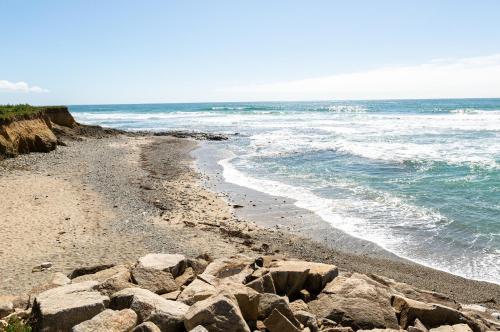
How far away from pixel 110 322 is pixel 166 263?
2744 millimetres

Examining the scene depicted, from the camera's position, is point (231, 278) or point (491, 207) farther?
point (491, 207)

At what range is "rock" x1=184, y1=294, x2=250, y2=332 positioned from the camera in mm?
5609

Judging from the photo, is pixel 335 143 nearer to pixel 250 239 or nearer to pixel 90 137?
pixel 90 137

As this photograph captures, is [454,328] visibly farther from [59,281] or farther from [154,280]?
[59,281]

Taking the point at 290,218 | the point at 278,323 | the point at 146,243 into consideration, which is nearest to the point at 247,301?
the point at 278,323

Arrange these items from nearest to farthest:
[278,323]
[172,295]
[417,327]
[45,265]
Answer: [278,323] < [417,327] < [172,295] < [45,265]

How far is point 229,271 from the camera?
338 inches

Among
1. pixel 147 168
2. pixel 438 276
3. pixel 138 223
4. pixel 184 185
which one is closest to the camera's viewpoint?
pixel 438 276

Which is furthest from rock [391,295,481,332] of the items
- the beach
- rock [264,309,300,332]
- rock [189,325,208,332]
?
rock [189,325,208,332]

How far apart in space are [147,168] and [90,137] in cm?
1714

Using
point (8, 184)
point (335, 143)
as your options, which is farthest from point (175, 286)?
point (335, 143)

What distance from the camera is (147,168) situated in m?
26.0

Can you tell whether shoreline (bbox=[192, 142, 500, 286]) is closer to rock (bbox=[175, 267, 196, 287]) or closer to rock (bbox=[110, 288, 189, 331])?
rock (bbox=[175, 267, 196, 287])

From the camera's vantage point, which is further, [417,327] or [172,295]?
[172,295]
